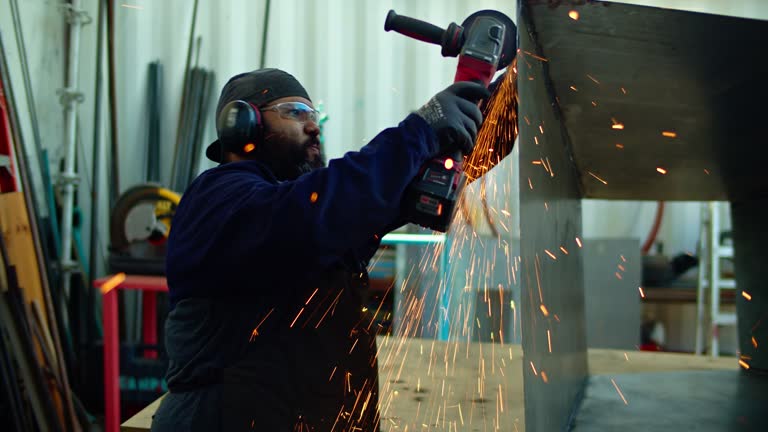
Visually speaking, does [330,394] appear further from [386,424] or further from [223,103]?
[223,103]

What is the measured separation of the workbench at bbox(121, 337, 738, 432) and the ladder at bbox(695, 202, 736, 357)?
157 cm

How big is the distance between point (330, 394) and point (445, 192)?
0.49m

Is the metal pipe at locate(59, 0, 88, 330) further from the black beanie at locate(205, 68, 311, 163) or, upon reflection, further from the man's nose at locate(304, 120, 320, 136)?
the man's nose at locate(304, 120, 320, 136)

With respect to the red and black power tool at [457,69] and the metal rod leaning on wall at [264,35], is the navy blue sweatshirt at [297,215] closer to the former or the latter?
the red and black power tool at [457,69]

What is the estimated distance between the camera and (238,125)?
4.17 feet

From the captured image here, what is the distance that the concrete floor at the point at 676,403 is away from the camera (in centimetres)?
158

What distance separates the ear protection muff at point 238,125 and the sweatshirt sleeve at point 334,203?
0.26m

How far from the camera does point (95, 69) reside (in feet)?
12.6

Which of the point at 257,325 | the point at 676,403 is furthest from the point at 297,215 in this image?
the point at 676,403

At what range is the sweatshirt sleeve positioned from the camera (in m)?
1.00

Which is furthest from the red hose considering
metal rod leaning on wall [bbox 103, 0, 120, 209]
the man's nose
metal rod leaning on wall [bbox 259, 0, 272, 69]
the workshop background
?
metal rod leaning on wall [bbox 103, 0, 120, 209]

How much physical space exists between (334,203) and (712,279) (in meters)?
3.75

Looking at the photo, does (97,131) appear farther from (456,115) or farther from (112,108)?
(456,115)

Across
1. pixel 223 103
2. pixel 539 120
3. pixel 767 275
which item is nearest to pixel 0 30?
pixel 223 103
